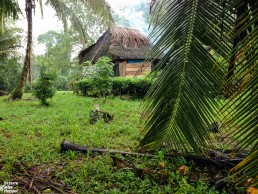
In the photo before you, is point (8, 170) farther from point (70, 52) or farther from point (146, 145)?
point (70, 52)

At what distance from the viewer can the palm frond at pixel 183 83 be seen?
4.91 ft

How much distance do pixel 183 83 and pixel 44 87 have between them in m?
7.30

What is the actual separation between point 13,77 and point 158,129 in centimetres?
1558

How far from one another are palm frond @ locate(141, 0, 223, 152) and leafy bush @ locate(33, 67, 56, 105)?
6.97 metres

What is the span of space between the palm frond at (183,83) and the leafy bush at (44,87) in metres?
6.97

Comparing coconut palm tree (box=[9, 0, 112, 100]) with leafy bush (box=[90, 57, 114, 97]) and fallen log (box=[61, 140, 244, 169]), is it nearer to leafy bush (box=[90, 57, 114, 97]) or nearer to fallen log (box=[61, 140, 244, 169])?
leafy bush (box=[90, 57, 114, 97])

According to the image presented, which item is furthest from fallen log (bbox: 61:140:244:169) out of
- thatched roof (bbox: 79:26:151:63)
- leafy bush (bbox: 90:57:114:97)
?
thatched roof (bbox: 79:26:151:63)

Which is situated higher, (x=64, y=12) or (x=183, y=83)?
(x=64, y=12)

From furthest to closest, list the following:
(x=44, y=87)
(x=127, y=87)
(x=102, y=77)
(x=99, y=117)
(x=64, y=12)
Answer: (x=127, y=87) < (x=102, y=77) < (x=64, y=12) < (x=44, y=87) < (x=99, y=117)

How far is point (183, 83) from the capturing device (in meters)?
1.54

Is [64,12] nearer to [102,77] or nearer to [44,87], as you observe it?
[102,77]

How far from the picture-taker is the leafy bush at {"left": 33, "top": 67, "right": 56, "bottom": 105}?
7.98 metres

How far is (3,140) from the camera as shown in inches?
159

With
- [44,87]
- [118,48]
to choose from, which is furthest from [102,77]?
[118,48]
